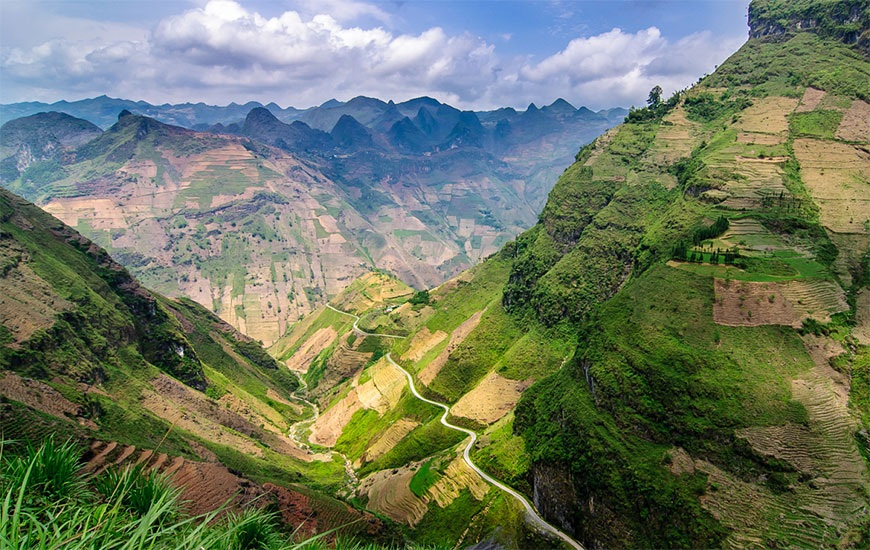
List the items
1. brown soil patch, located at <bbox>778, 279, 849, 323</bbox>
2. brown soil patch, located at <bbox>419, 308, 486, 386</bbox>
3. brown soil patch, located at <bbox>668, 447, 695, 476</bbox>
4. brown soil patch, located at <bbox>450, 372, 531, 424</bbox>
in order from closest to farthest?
brown soil patch, located at <bbox>668, 447, 695, 476</bbox>, brown soil patch, located at <bbox>778, 279, 849, 323</bbox>, brown soil patch, located at <bbox>450, 372, 531, 424</bbox>, brown soil patch, located at <bbox>419, 308, 486, 386</bbox>

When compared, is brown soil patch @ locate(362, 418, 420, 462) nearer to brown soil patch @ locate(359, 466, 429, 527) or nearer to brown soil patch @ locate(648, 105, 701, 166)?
brown soil patch @ locate(359, 466, 429, 527)

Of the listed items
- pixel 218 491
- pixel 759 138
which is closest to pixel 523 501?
pixel 218 491

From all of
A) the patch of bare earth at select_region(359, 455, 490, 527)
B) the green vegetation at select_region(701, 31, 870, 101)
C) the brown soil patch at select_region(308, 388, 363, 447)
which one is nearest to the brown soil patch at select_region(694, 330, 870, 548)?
the patch of bare earth at select_region(359, 455, 490, 527)

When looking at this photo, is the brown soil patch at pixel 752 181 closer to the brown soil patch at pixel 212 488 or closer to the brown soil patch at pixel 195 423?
the brown soil patch at pixel 212 488

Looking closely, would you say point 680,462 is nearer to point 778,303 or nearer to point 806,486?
point 806,486

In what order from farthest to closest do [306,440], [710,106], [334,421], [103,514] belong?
[334,421]
[306,440]
[710,106]
[103,514]

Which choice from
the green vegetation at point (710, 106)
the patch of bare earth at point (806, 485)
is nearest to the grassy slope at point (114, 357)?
the patch of bare earth at point (806, 485)

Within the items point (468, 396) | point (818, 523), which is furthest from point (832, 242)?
point (468, 396)

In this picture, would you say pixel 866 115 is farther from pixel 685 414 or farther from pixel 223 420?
pixel 223 420
